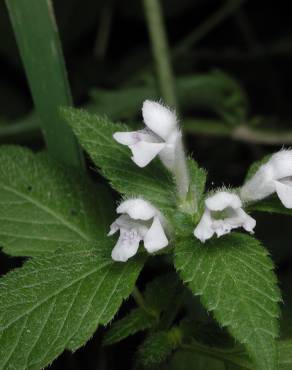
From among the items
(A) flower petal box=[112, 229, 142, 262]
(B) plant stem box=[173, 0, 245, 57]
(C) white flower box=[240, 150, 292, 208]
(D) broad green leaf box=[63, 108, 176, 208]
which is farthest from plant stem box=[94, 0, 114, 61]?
(A) flower petal box=[112, 229, 142, 262]

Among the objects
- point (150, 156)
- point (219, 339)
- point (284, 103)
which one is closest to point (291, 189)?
point (150, 156)

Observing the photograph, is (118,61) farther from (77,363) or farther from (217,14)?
(77,363)

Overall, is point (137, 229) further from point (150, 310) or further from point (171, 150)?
point (150, 310)

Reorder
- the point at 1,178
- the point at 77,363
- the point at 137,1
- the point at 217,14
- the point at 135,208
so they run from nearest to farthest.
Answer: the point at 135,208
the point at 1,178
the point at 77,363
the point at 217,14
the point at 137,1

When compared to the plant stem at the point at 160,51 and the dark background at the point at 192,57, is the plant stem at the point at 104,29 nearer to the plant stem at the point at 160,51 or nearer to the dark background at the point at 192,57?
the dark background at the point at 192,57

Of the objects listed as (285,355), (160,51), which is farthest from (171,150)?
(160,51)

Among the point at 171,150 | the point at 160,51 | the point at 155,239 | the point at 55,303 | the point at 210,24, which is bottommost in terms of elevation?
the point at 55,303

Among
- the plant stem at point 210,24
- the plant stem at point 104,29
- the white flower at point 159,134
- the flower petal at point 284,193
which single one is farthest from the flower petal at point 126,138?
the plant stem at point 104,29
